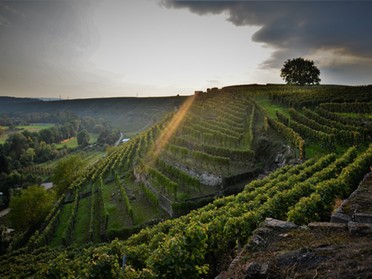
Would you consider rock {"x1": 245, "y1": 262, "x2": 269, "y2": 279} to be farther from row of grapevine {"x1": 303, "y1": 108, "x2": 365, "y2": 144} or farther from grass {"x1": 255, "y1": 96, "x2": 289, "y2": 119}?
grass {"x1": 255, "y1": 96, "x2": 289, "y2": 119}

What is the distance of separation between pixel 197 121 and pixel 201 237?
206 ft

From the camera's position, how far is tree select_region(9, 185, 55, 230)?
173 feet

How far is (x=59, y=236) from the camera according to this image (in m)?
43.2

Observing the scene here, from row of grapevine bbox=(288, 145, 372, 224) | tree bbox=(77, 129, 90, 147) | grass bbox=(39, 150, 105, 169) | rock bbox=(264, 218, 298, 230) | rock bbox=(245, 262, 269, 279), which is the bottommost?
grass bbox=(39, 150, 105, 169)

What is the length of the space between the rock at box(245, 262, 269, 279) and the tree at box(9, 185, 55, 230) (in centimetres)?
5569

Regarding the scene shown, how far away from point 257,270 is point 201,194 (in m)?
33.3

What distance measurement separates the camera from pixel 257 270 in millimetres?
8375

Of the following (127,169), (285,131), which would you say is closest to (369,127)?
(285,131)

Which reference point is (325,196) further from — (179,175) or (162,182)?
(179,175)

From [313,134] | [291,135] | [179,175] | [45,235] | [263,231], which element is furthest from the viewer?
[179,175]

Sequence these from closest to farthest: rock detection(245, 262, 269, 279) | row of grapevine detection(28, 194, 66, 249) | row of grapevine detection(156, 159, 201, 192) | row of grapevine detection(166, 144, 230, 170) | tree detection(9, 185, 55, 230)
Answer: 1. rock detection(245, 262, 269, 279)
2. row of grapevine detection(28, 194, 66, 249)
3. row of grapevine detection(156, 159, 201, 192)
4. row of grapevine detection(166, 144, 230, 170)
5. tree detection(9, 185, 55, 230)

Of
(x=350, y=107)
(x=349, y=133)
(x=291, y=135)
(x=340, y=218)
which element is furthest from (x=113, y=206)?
(x=350, y=107)

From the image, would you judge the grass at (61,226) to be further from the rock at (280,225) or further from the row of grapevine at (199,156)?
the rock at (280,225)

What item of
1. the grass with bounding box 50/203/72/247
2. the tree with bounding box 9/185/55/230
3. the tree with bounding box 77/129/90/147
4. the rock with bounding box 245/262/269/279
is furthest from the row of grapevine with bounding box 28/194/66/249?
the tree with bounding box 77/129/90/147
